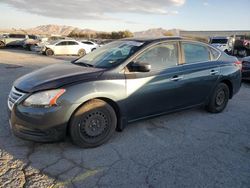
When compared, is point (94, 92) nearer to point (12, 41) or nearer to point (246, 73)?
point (246, 73)

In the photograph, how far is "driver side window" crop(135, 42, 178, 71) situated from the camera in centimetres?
423

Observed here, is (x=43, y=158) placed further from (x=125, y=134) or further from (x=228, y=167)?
(x=228, y=167)

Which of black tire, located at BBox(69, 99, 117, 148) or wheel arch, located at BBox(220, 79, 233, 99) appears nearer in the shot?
black tire, located at BBox(69, 99, 117, 148)

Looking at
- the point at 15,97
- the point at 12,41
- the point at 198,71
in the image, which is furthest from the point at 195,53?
the point at 12,41

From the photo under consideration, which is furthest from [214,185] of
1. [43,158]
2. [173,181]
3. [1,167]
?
[1,167]

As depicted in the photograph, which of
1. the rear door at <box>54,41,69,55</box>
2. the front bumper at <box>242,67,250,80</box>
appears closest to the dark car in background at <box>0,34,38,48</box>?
the rear door at <box>54,41,69,55</box>

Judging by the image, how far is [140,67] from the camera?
3.91 meters

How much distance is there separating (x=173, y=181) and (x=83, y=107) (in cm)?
155

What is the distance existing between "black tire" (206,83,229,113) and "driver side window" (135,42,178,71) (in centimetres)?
138

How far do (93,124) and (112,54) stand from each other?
137cm

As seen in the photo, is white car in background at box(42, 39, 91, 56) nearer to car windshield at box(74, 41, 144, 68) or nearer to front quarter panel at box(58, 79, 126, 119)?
car windshield at box(74, 41, 144, 68)

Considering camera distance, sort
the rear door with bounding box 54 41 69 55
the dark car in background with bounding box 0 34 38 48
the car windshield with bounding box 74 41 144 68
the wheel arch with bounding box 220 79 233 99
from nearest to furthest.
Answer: the car windshield with bounding box 74 41 144 68 < the wheel arch with bounding box 220 79 233 99 < the rear door with bounding box 54 41 69 55 < the dark car in background with bounding box 0 34 38 48

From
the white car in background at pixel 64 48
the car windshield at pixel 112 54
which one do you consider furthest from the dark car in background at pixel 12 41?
the car windshield at pixel 112 54

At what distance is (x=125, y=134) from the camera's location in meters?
4.26
